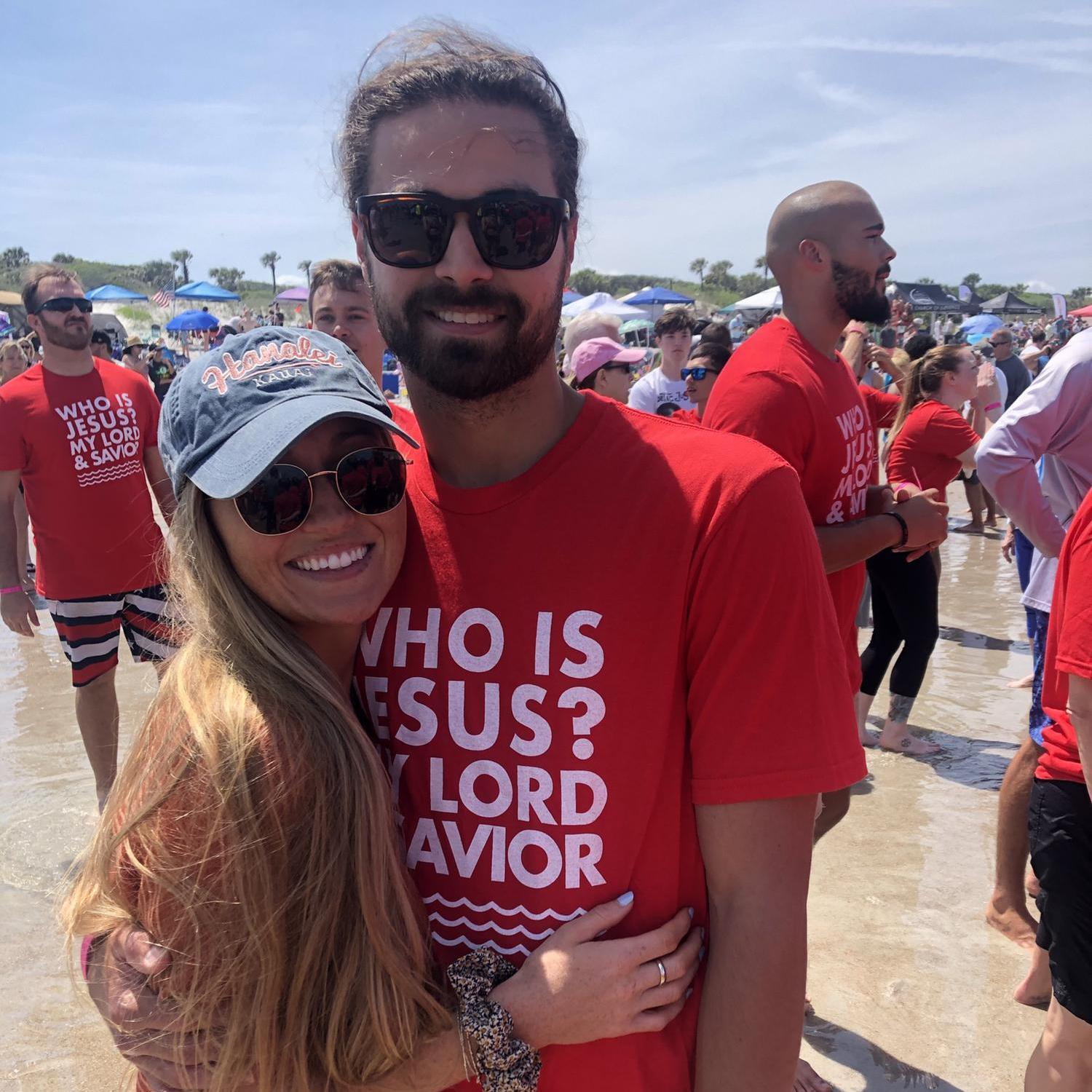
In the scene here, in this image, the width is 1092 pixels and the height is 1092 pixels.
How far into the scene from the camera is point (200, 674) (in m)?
1.31

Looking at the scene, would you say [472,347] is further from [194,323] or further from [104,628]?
[194,323]

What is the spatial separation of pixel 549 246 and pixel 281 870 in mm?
948

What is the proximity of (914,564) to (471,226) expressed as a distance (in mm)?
4035

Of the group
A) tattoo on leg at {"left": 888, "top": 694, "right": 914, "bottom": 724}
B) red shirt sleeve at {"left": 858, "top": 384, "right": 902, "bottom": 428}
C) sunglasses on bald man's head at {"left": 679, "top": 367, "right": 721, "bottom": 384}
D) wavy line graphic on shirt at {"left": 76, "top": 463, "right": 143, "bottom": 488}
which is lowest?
tattoo on leg at {"left": 888, "top": 694, "right": 914, "bottom": 724}

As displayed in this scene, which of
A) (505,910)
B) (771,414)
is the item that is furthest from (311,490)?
(771,414)

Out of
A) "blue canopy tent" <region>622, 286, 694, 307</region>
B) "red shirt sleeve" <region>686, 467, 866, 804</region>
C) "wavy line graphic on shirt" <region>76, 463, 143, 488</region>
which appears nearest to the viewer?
"red shirt sleeve" <region>686, 467, 866, 804</region>

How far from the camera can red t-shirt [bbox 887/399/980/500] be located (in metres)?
5.30

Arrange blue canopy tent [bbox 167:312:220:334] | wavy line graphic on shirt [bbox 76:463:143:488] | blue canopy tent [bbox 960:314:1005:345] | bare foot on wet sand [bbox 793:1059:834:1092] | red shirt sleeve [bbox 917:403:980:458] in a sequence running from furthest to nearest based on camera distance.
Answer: blue canopy tent [bbox 167:312:220:334] → blue canopy tent [bbox 960:314:1005:345] → red shirt sleeve [bbox 917:403:980:458] → wavy line graphic on shirt [bbox 76:463:143:488] → bare foot on wet sand [bbox 793:1059:834:1092]

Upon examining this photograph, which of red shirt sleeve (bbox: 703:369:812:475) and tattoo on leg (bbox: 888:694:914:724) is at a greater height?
red shirt sleeve (bbox: 703:369:812:475)

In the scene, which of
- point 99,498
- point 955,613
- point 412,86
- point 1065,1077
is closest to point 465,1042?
point 412,86

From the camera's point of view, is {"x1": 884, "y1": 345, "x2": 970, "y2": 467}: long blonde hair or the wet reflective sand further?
{"x1": 884, "y1": 345, "x2": 970, "y2": 467}: long blonde hair

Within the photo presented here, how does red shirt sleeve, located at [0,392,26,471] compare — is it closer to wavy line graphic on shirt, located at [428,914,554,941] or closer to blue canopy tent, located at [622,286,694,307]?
wavy line graphic on shirt, located at [428,914,554,941]

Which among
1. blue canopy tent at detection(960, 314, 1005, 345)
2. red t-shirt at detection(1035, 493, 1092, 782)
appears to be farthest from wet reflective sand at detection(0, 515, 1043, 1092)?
blue canopy tent at detection(960, 314, 1005, 345)

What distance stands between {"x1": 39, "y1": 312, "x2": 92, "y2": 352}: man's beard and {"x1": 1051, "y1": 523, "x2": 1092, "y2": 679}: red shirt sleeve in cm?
418
